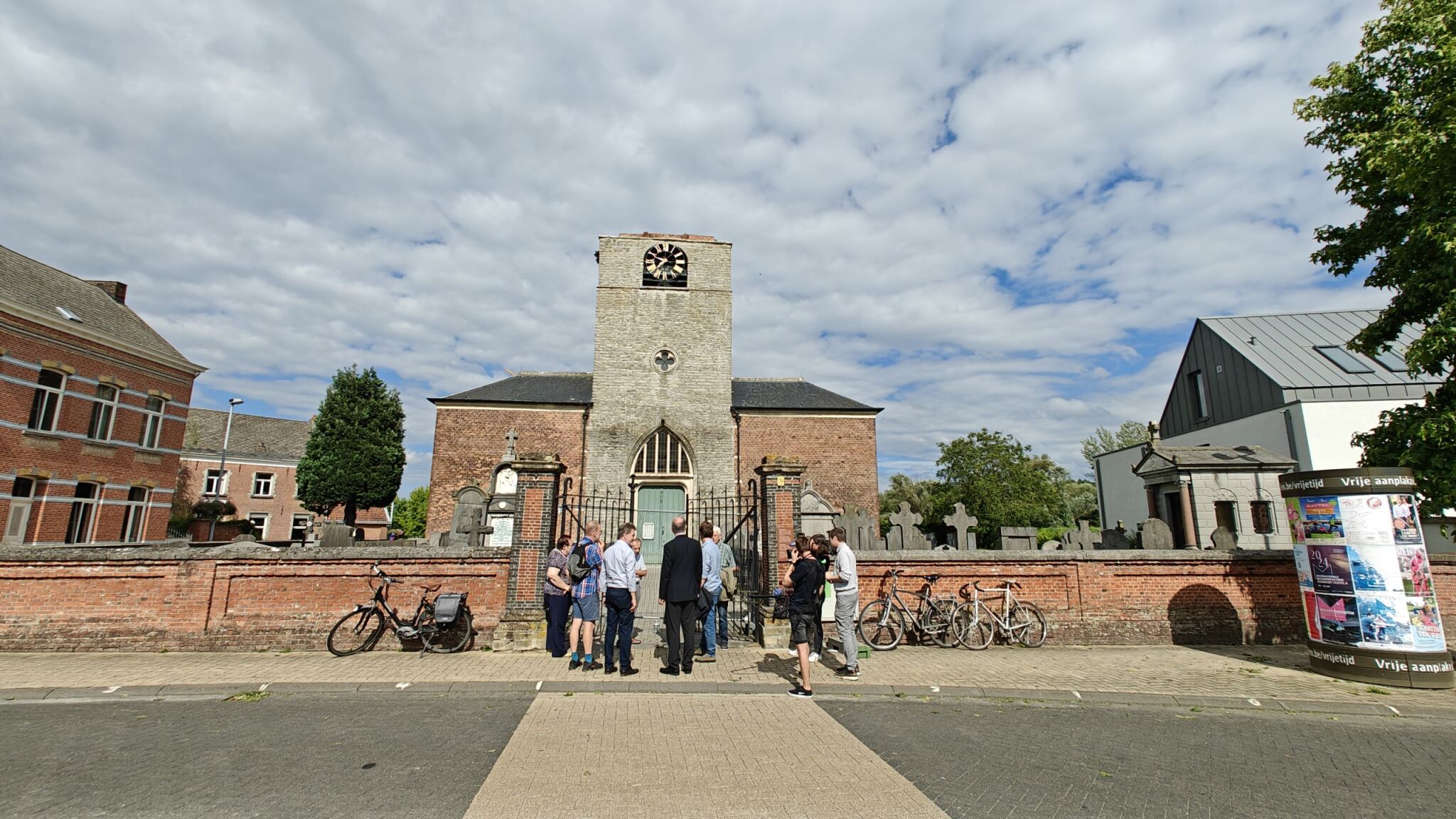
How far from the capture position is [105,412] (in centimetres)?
1998

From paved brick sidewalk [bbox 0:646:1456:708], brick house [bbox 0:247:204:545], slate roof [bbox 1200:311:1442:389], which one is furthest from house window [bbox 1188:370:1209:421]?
brick house [bbox 0:247:204:545]

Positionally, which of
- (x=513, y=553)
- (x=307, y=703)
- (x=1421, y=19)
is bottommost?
(x=307, y=703)

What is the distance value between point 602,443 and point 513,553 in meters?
14.4

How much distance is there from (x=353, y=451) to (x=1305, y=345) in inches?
1510

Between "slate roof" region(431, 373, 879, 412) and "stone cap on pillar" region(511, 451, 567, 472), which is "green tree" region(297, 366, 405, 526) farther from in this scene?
"stone cap on pillar" region(511, 451, 567, 472)

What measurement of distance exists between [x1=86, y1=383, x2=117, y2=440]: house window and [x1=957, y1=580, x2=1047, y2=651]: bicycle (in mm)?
25468

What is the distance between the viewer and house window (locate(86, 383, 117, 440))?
773 inches

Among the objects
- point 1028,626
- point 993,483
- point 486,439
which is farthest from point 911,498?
point 1028,626

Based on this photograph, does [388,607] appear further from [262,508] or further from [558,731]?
[262,508]

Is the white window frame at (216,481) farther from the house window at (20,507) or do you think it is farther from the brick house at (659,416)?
the brick house at (659,416)

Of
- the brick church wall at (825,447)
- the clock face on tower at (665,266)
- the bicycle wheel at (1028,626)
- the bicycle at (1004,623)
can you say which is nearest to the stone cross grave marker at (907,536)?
the bicycle at (1004,623)

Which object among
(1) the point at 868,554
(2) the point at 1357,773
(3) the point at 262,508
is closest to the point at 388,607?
(1) the point at 868,554

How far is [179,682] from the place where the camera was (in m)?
6.86

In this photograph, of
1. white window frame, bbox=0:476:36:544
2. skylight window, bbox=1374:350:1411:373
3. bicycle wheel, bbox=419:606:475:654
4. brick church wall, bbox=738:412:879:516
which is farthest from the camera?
brick church wall, bbox=738:412:879:516
